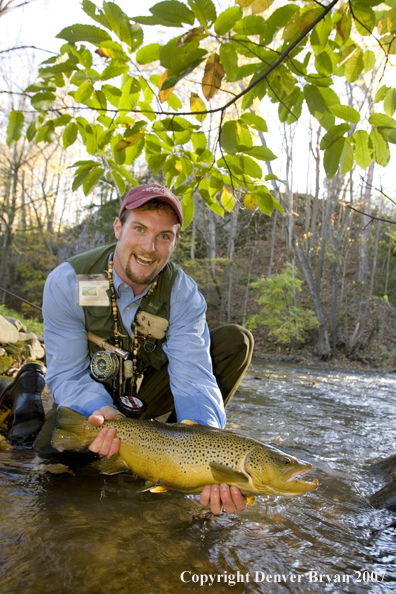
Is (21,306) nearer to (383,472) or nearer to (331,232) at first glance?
(331,232)

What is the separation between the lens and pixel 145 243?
3.30m

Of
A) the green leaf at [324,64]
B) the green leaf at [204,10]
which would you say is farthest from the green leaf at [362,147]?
the green leaf at [204,10]

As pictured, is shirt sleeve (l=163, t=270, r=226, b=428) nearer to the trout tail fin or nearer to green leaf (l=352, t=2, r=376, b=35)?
the trout tail fin

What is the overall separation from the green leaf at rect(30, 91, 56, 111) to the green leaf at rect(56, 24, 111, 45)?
50 cm

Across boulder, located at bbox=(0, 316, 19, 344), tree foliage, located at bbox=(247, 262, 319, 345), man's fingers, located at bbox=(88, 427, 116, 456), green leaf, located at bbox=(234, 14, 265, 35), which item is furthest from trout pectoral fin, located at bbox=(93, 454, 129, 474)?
tree foliage, located at bbox=(247, 262, 319, 345)

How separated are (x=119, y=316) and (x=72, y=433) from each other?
1.14 m

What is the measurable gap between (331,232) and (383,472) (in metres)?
16.7

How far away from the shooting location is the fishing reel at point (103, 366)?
3.23 m

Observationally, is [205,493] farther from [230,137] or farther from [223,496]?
[230,137]

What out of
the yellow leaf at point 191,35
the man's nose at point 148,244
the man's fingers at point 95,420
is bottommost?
the man's fingers at point 95,420

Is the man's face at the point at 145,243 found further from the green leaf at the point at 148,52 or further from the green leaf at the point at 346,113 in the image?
the green leaf at the point at 346,113

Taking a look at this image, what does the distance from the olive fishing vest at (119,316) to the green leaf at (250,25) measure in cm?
214

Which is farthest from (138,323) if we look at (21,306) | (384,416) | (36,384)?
(21,306)

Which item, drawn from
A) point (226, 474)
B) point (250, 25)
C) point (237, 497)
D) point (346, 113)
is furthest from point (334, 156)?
point (237, 497)
